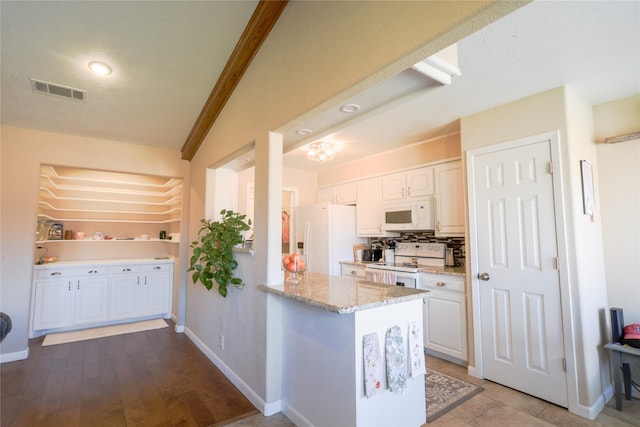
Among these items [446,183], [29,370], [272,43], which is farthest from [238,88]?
[29,370]

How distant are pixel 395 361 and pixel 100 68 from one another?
10.9 ft

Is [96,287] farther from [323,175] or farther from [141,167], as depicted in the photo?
[323,175]

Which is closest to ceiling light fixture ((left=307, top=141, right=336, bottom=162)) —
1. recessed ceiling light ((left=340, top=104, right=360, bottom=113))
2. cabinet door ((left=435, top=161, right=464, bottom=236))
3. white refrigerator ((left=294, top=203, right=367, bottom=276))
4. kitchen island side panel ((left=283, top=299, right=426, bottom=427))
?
white refrigerator ((left=294, top=203, right=367, bottom=276))

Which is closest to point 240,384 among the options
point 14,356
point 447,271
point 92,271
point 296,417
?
point 296,417

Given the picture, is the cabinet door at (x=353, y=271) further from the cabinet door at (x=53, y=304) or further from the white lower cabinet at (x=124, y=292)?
the cabinet door at (x=53, y=304)

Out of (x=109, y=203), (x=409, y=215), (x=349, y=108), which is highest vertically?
(x=349, y=108)

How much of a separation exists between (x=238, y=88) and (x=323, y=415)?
2822 mm

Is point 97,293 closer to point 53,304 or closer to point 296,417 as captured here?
point 53,304

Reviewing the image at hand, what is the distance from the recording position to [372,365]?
1.72 m

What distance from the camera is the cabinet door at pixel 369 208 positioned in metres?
4.33

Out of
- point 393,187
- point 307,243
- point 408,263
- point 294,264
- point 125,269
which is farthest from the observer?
point 307,243

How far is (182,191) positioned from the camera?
14.5 ft

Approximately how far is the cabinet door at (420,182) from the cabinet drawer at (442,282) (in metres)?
1.01

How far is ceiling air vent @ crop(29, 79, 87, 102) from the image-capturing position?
2785 millimetres
